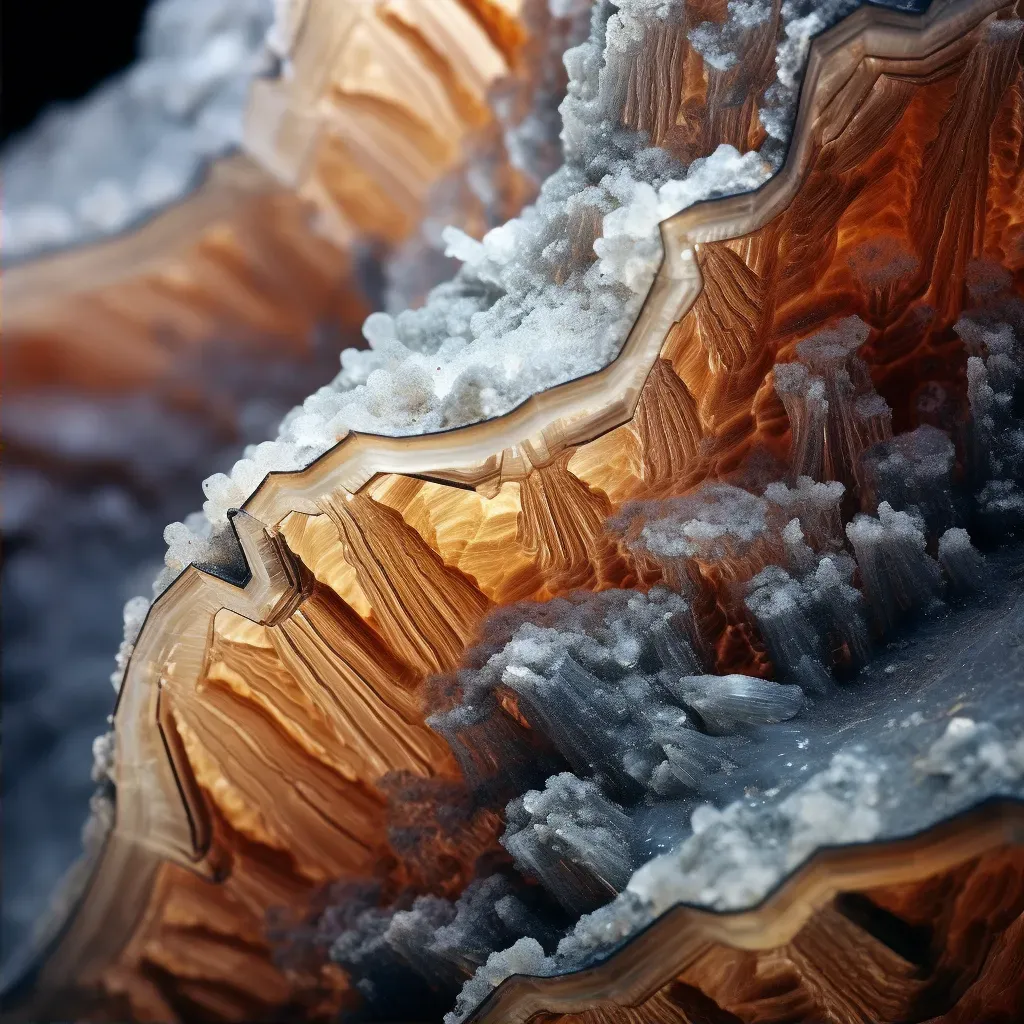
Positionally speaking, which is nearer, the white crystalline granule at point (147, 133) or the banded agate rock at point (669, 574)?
the banded agate rock at point (669, 574)

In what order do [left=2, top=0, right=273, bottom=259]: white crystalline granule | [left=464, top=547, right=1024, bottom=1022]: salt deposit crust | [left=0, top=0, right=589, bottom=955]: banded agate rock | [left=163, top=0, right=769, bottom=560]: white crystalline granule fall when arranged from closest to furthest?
[left=464, top=547, right=1024, bottom=1022]: salt deposit crust → [left=163, top=0, right=769, bottom=560]: white crystalline granule → [left=0, top=0, right=589, bottom=955]: banded agate rock → [left=2, top=0, right=273, bottom=259]: white crystalline granule

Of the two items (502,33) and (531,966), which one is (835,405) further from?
(502,33)

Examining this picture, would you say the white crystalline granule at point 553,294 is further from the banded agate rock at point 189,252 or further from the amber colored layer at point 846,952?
the banded agate rock at point 189,252

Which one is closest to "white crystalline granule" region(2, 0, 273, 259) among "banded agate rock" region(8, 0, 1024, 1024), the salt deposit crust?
"banded agate rock" region(8, 0, 1024, 1024)

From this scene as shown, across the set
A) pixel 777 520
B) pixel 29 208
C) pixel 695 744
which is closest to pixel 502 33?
pixel 29 208

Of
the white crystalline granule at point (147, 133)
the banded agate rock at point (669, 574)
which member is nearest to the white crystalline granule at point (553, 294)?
the banded agate rock at point (669, 574)

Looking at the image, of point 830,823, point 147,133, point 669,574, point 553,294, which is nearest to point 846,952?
point 830,823

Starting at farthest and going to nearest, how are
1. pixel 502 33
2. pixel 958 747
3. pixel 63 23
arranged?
pixel 63 23, pixel 502 33, pixel 958 747

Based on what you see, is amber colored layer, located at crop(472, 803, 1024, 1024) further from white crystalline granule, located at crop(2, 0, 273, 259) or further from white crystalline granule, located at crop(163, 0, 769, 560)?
white crystalline granule, located at crop(2, 0, 273, 259)

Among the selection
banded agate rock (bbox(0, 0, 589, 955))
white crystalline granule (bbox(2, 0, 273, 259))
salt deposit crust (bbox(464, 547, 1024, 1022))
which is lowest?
salt deposit crust (bbox(464, 547, 1024, 1022))
